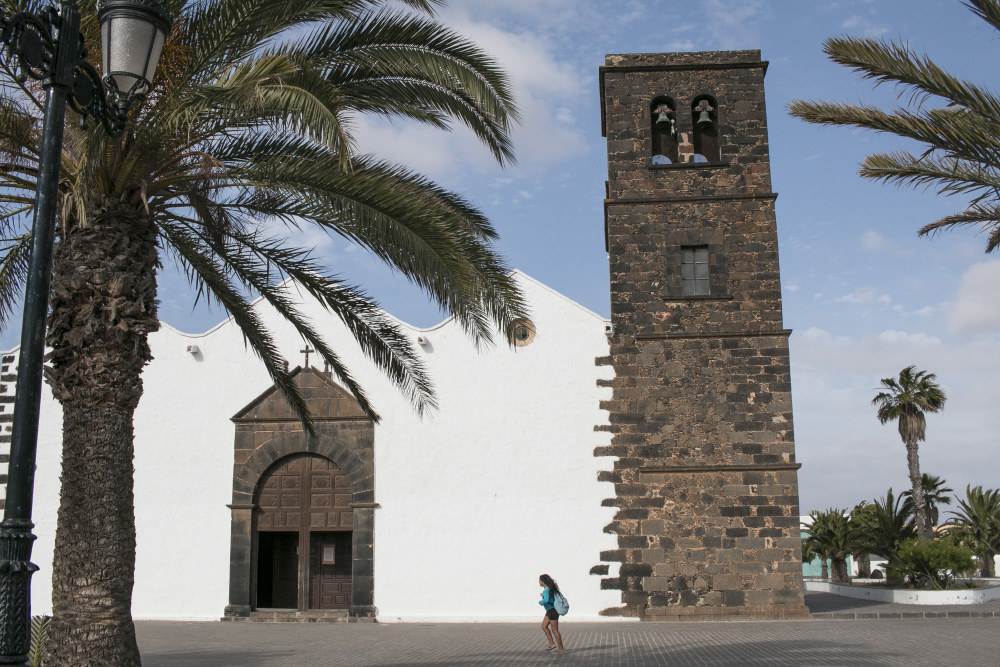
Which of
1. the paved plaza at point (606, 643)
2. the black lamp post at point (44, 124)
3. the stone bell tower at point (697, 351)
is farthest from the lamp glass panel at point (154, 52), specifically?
the stone bell tower at point (697, 351)

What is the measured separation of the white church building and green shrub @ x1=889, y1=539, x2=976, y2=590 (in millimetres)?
7537

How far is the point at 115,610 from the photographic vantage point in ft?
22.8

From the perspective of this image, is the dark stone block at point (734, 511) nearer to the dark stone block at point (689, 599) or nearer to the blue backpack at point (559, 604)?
the dark stone block at point (689, 599)

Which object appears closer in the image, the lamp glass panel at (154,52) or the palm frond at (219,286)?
the lamp glass panel at (154,52)

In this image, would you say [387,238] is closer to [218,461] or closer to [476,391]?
[476,391]

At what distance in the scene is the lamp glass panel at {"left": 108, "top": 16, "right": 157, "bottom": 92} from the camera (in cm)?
522

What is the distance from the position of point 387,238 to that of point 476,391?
32.0 feet

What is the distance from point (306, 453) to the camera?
1695 cm

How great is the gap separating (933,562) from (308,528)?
1234 centimetres

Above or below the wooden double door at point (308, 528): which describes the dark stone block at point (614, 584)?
below

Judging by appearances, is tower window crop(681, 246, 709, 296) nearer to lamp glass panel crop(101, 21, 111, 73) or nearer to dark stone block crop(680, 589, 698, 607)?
dark stone block crop(680, 589, 698, 607)

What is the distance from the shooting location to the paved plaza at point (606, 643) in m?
10.5

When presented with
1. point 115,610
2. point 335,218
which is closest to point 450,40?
point 335,218

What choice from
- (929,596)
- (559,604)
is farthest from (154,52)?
(929,596)
